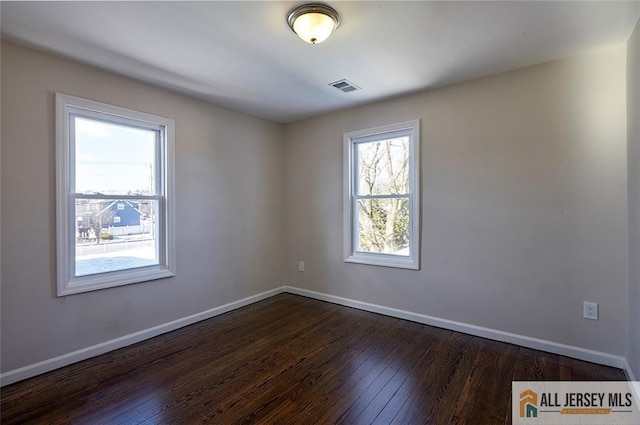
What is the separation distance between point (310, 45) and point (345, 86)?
2.83 feet

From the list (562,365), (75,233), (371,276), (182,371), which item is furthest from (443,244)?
(75,233)

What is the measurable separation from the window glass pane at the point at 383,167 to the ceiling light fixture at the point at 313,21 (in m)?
1.80

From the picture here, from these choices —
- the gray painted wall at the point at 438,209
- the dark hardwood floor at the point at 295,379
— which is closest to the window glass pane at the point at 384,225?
the gray painted wall at the point at 438,209

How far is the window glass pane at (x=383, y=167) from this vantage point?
3584 millimetres

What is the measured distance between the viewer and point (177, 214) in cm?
330

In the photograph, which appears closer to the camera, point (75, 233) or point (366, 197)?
point (75, 233)

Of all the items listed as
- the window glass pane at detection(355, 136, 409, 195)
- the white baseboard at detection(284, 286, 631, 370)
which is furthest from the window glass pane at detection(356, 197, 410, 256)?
the white baseboard at detection(284, 286, 631, 370)

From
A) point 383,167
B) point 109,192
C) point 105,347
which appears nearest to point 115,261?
point 109,192

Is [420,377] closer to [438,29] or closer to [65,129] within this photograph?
[438,29]

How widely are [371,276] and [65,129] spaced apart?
10.8 feet

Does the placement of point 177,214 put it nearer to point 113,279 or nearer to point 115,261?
point 115,261

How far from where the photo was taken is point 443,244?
10.6ft

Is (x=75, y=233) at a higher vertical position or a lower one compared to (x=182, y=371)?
higher

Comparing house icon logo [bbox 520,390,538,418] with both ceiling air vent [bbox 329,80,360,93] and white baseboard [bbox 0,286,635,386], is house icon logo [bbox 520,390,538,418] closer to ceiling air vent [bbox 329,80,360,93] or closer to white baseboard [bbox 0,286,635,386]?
white baseboard [bbox 0,286,635,386]
